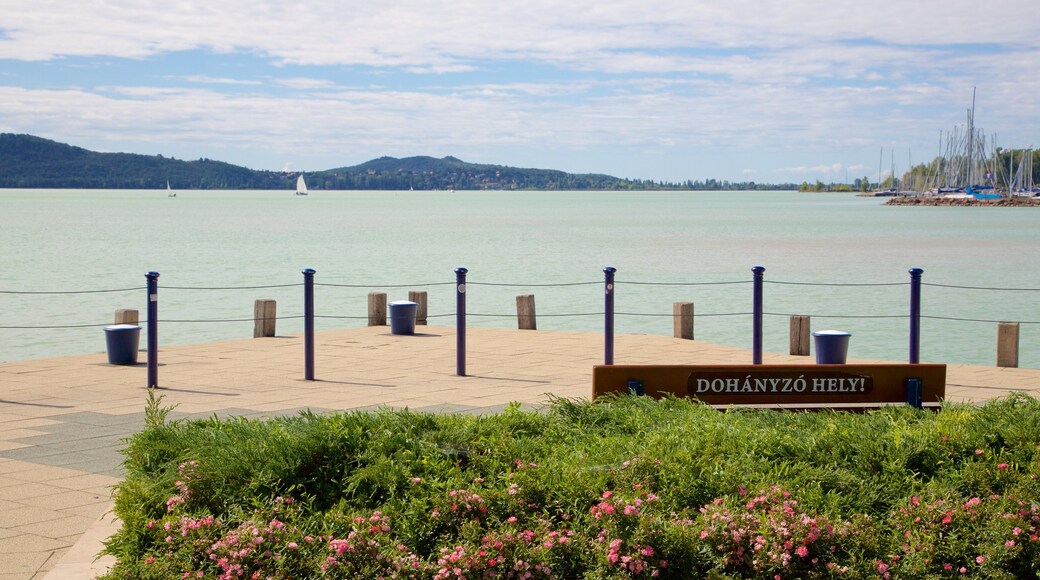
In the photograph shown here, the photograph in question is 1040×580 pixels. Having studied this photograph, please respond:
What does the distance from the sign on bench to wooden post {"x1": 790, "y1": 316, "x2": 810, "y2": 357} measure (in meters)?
9.25

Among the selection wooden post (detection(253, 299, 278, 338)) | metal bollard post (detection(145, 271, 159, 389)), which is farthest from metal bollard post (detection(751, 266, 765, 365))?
wooden post (detection(253, 299, 278, 338))

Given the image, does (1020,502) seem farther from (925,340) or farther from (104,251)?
(104,251)

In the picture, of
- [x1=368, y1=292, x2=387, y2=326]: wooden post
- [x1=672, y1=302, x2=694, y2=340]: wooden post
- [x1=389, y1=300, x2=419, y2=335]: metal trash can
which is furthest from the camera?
[x1=368, y1=292, x2=387, y2=326]: wooden post

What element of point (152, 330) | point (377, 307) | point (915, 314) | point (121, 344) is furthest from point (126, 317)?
point (915, 314)

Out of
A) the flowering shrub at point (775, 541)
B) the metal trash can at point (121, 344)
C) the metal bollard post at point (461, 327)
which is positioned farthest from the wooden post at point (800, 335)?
the flowering shrub at point (775, 541)

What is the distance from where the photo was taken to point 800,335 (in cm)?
1719

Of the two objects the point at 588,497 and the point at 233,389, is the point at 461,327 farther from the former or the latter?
the point at 588,497

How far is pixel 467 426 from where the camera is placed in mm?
7203

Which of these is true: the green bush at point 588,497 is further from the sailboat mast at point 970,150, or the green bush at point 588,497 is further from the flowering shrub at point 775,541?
the sailboat mast at point 970,150

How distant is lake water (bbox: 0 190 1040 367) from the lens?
32062 millimetres

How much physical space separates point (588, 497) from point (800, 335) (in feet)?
38.4

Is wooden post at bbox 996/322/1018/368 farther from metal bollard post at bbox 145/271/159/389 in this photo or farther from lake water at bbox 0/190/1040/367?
metal bollard post at bbox 145/271/159/389

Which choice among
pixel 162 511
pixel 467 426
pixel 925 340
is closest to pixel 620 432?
pixel 467 426

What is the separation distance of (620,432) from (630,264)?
55.9 metres
